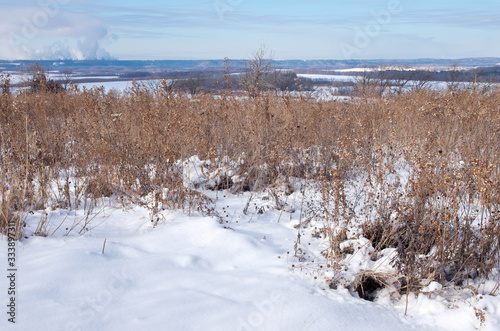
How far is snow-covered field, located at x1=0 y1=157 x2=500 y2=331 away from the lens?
218 centimetres

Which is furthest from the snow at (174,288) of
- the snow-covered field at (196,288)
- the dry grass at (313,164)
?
the dry grass at (313,164)

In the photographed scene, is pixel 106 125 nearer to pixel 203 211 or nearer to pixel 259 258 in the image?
pixel 203 211

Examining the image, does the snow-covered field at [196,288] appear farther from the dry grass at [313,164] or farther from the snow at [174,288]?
the dry grass at [313,164]

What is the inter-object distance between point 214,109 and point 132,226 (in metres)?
4.14

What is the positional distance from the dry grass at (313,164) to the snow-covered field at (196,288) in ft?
0.95

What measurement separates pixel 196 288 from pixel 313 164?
11.7 feet

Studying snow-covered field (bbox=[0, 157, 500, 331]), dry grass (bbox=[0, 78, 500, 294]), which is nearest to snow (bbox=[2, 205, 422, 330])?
snow-covered field (bbox=[0, 157, 500, 331])

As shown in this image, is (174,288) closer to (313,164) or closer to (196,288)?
(196,288)

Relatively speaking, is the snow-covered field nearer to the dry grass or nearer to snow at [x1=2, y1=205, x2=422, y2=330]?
snow at [x1=2, y1=205, x2=422, y2=330]

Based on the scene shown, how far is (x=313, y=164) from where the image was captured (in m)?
5.65

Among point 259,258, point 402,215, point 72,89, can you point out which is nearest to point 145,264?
point 259,258

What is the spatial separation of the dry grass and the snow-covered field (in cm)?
29

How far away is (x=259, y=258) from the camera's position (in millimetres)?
3096

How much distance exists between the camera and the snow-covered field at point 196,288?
7.16 feet
